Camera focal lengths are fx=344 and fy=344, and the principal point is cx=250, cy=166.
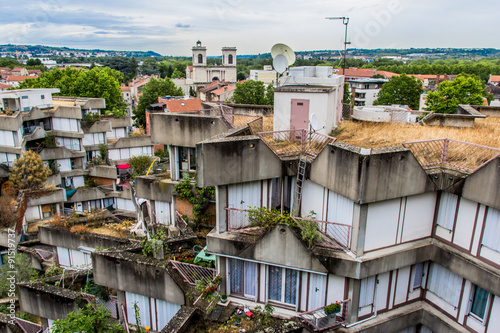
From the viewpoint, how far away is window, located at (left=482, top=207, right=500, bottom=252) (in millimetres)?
9695

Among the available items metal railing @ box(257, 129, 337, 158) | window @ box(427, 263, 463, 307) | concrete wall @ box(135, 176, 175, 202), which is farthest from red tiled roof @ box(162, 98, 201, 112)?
window @ box(427, 263, 463, 307)

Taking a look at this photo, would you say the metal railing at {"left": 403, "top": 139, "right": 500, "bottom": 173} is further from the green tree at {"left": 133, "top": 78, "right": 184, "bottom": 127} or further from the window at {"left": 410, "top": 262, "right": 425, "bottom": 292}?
the green tree at {"left": 133, "top": 78, "right": 184, "bottom": 127}

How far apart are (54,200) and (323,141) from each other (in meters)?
27.1

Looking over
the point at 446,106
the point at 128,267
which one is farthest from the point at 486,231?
the point at 446,106

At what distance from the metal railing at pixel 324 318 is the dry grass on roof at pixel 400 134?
223 inches

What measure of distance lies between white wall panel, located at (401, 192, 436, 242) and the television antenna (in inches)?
335

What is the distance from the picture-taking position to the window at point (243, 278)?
40.7 ft

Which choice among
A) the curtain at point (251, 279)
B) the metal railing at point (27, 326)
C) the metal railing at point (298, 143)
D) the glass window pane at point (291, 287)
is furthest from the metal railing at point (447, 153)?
the metal railing at point (27, 326)

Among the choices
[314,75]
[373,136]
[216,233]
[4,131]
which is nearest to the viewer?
[216,233]

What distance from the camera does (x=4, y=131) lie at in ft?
99.9

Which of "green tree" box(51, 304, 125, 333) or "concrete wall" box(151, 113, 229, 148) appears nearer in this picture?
"green tree" box(51, 304, 125, 333)

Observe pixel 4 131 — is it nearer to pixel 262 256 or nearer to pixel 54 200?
pixel 54 200

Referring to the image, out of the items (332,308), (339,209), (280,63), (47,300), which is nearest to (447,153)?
(339,209)

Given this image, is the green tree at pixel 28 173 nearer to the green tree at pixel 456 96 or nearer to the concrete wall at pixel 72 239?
the concrete wall at pixel 72 239
